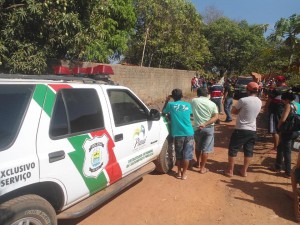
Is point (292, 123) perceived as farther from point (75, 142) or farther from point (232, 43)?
point (232, 43)

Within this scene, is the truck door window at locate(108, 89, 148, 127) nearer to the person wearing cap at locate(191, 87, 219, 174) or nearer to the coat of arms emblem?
the coat of arms emblem

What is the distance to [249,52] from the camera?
110 ft

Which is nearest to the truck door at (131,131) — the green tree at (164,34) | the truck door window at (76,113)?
the truck door window at (76,113)

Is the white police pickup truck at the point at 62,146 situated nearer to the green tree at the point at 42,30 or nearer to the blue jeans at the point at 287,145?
the blue jeans at the point at 287,145

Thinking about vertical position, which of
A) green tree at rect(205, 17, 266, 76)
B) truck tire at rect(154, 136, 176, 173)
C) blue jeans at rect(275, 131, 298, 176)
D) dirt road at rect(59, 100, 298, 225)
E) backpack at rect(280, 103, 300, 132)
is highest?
green tree at rect(205, 17, 266, 76)

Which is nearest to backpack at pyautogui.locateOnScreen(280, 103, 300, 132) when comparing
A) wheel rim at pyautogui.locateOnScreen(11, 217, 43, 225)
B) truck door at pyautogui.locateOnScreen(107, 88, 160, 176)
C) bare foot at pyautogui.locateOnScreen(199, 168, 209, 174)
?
bare foot at pyautogui.locateOnScreen(199, 168, 209, 174)

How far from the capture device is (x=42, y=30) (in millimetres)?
7391

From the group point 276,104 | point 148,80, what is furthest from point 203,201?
point 148,80

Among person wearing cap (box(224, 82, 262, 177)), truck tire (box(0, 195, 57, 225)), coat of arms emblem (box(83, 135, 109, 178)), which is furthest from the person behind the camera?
person wearing cap (box(224, 82, 262, 177))

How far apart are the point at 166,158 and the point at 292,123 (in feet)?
7.47

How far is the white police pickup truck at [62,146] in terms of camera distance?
2.71m

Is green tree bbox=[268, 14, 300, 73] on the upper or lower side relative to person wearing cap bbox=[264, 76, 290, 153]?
upper

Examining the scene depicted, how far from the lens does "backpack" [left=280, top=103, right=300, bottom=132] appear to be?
5609 mm

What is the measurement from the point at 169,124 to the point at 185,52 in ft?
52.8
